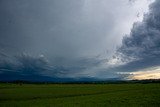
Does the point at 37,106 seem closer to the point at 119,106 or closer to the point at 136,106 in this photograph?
the point at 119,106

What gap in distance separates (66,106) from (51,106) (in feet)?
10.4

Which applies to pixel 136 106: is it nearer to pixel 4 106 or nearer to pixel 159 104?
pixel 159 104

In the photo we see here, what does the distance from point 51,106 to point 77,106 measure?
5491 mm

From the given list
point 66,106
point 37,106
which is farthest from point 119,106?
point 37,106

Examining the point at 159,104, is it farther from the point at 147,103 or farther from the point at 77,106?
the point at 77,106

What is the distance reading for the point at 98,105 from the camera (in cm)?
5541

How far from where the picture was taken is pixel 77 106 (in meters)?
55.1

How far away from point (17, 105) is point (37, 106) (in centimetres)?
545

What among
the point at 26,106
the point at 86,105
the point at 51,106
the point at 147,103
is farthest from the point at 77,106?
the point at 147,103

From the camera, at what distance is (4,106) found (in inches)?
2240

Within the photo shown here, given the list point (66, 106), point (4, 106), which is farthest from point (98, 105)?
point (4, 106)

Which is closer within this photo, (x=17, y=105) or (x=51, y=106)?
(x=51, y=106)

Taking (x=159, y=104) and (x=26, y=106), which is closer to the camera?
(x=159, y=104)

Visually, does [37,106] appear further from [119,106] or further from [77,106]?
[119,106]
